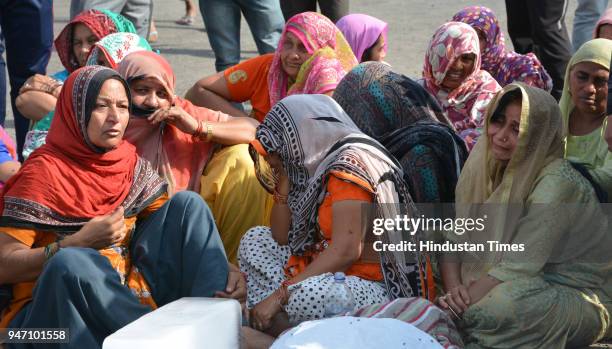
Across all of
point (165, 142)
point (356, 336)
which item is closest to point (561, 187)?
point (356, 336)

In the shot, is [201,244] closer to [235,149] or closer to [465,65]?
[235,149]

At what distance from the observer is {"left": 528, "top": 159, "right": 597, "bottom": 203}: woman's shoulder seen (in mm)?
3453

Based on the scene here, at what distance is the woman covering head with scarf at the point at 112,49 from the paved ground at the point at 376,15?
2.40 m

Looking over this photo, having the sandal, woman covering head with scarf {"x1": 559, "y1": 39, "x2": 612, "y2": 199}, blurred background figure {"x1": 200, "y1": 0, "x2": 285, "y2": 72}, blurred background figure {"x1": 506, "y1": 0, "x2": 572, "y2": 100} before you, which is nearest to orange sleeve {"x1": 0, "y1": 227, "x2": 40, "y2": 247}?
woman covering head with scarf {"x1": 559, "y1": 39, "x2": 612, "y2": 199}

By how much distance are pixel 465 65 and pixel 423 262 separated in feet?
5.25

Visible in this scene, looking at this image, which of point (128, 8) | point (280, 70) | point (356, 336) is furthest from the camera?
point (128, 8)

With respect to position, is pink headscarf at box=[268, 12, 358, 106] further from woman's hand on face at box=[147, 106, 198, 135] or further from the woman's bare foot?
the woman's bare foot

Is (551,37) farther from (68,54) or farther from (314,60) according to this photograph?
(68,54)

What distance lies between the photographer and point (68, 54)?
525 centimetres

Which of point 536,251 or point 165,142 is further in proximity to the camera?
point 165,142

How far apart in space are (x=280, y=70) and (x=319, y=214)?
160 cm

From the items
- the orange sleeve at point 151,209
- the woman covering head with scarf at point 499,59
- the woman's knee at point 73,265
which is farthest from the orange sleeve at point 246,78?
the woman's knee at point 73,265

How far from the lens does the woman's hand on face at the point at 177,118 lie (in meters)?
4.21

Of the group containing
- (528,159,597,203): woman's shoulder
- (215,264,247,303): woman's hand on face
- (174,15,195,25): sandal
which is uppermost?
(528,159,597,203): woman's shoulder
